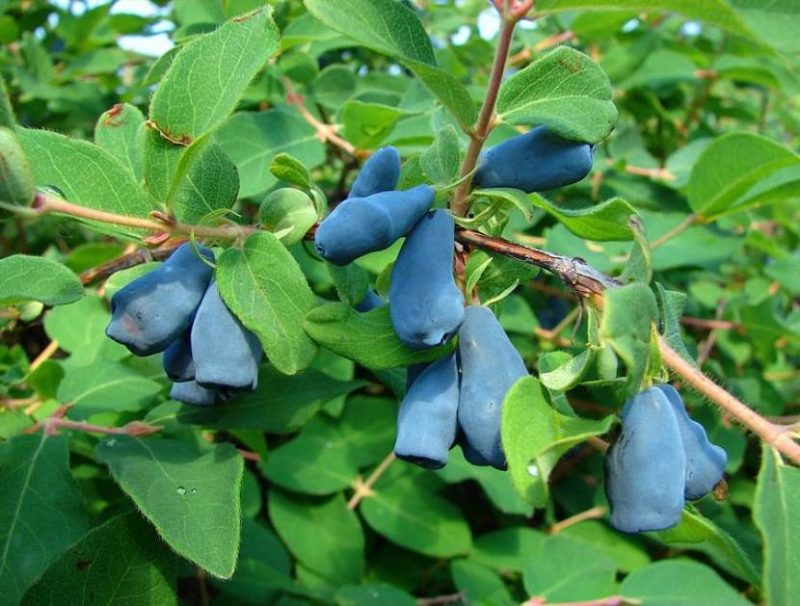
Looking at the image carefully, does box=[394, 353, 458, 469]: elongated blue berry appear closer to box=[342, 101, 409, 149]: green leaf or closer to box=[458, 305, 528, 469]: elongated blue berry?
box=[458, 305, 528, 469]: elongated blue berry

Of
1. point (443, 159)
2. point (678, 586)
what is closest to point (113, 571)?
point (443, 159)

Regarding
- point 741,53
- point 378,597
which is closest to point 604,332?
point 378,597

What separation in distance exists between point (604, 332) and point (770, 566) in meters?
0.26

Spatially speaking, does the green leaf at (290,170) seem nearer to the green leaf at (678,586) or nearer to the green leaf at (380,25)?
the green leaf at (380,25)

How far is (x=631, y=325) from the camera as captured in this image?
768 mm

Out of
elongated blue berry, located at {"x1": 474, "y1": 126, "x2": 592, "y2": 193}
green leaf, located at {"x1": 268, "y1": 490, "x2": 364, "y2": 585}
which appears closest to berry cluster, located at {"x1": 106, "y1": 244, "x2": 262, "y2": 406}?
elongated blue berry, located at {"x1": 474, "y1": 126, "x2": 592, "y2": 193}

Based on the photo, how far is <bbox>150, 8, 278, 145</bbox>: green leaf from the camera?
2.84 feet

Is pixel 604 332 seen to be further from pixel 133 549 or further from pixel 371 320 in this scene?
pixel 133 549

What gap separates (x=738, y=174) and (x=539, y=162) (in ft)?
2.78

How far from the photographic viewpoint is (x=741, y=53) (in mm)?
2488

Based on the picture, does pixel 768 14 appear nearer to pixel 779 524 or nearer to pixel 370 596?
pixel 779 524

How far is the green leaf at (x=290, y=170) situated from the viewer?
0.93m

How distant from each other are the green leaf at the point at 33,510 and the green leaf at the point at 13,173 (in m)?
0.50

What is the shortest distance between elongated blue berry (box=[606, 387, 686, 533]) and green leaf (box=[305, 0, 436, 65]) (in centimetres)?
44
